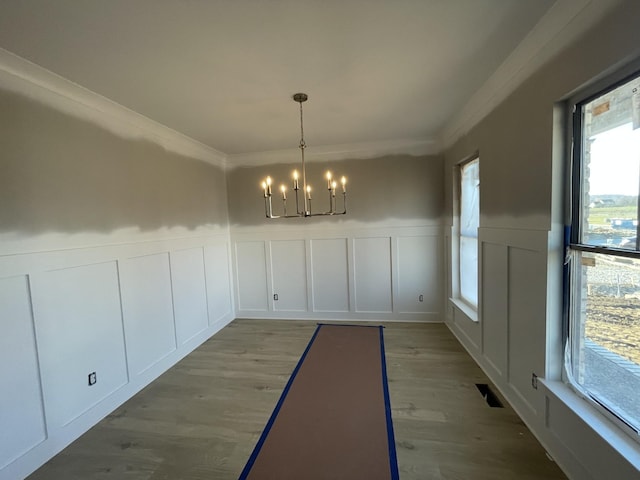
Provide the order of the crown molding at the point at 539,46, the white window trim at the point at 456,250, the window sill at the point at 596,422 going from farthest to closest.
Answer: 1. the white window trim at the point at 456,250
2. the crown molding at the point at 539,46
3. the window sill at the point at 596,422

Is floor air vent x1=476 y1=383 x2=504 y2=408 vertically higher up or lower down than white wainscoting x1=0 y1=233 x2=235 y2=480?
lower down

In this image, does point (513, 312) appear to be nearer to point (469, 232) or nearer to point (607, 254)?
point (607, 254)

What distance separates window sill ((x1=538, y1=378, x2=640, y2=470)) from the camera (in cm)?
125

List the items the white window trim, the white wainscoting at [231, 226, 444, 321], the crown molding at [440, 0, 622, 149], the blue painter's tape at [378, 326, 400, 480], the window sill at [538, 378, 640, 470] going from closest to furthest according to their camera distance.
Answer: the window sill at [538, 378, 640, 470] → the crown molding at [440, 0, 622, 149] → the blue painter's tape at [378, 326, 400, 480] → the white window trim → the white wainscoting at [231, 226, 444, 321]

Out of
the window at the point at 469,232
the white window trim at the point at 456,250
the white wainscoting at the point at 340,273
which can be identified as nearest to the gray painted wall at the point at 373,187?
the white wainscoting at the point at 340,273

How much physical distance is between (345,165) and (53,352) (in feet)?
12.1

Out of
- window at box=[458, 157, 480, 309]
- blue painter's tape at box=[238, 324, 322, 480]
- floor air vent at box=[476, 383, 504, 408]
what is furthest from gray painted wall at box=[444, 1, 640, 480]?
blue painter's tape at box=[238, 324, 322, 480]

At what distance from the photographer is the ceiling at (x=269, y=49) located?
4.79 ft

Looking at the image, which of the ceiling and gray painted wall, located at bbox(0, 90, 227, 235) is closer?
the ceiling

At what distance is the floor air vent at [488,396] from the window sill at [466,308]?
0.62 metres

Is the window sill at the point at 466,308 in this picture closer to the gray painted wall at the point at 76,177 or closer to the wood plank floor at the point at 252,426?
the wood plank floor at the point at 252,426

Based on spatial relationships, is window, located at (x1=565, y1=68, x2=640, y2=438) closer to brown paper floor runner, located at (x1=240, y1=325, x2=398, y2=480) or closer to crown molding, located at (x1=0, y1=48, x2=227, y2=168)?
brown paper floor runner, located at (x1=240, y1=325, x2=398, y2=480)

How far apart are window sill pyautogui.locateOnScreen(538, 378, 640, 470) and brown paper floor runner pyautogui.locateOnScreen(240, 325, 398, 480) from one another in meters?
1.06

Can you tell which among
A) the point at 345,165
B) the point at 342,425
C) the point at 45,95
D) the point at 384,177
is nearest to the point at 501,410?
the point at 342,425
